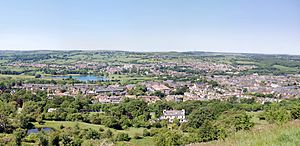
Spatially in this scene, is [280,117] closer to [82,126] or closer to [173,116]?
[82,126]

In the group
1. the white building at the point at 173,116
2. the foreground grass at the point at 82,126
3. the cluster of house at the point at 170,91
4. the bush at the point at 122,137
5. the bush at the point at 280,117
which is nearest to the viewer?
the bush at the point at 280,117

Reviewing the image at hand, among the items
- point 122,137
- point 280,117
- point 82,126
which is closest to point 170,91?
point 82,126

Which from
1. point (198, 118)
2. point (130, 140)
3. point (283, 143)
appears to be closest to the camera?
point (283, 143)

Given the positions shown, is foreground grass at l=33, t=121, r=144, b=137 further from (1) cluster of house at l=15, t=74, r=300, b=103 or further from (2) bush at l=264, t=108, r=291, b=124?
(1) cluster of house at l=15, t=74, r=300, b=103

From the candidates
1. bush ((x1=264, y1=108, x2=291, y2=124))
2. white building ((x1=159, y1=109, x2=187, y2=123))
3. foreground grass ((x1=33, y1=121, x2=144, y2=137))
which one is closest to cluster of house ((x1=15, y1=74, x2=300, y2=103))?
white building ((x1=159, y1=109, x2=187, y2=123))

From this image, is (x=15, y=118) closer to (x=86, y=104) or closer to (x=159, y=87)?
(x=86, y=104)

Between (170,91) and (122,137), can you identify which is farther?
(170,91)

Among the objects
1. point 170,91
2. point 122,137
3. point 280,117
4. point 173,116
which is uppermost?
point 280,117

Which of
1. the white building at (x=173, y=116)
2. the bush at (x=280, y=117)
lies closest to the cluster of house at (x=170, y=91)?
the white building at (x=173, y=116)

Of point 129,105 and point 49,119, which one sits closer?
point 49,119

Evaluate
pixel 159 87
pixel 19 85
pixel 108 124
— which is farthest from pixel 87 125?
pixel 19 85

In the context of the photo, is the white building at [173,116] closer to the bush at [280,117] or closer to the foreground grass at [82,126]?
the foreground grass at [82,126]
